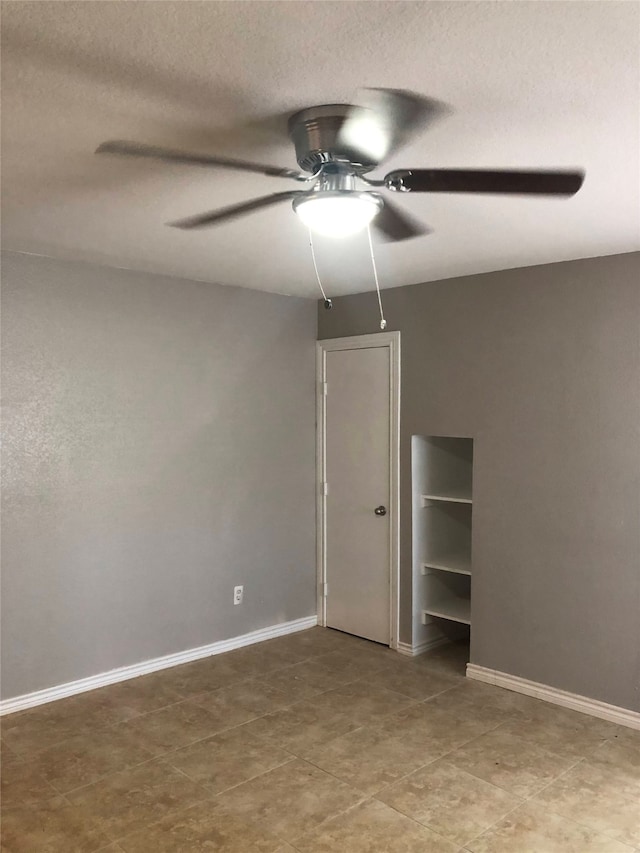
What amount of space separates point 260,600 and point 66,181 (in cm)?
317

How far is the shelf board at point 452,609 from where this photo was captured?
14.9 ft

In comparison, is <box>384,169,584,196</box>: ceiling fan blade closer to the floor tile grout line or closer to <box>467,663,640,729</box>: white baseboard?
the floor tile grout line

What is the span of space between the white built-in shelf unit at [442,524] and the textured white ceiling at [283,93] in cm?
195

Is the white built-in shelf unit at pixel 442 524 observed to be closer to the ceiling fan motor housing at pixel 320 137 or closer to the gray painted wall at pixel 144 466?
the gray painted wall at pixel 144 466

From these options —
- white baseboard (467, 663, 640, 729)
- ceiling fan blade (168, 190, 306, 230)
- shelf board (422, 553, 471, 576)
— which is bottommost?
white baseboard (467, 663, 640, 729)

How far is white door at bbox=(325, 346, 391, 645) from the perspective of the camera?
480 cm

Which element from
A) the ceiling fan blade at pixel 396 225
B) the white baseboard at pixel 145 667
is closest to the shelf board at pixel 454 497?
the white baseboard at pixel 145 667

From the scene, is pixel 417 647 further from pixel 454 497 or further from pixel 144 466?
pixel 144 466

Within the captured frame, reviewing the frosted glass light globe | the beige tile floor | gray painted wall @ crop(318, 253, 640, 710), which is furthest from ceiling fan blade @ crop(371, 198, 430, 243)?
the beige tile floor

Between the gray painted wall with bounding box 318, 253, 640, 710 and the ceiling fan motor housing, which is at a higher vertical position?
the ceiling fan motor housing

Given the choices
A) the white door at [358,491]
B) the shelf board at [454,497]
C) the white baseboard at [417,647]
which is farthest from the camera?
the white door at [358,491]

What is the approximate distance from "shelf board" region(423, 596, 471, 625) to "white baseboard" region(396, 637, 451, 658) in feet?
0.61

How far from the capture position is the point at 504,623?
13.4 feet

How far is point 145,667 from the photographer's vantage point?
4.26 metres
